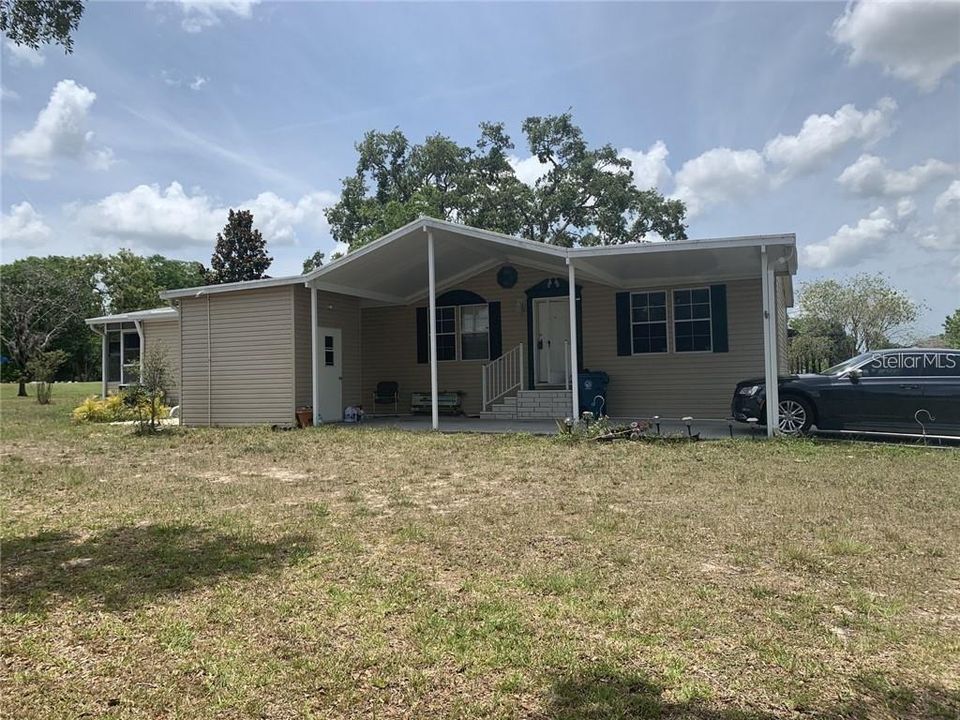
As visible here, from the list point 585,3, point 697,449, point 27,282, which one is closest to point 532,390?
point 697,449

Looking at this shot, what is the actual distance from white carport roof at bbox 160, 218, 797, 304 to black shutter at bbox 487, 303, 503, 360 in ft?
3.25

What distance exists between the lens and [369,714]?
96.1 inches

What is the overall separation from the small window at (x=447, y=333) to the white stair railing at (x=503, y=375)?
1106 millimetres

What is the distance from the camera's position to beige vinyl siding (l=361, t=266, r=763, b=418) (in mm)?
12266

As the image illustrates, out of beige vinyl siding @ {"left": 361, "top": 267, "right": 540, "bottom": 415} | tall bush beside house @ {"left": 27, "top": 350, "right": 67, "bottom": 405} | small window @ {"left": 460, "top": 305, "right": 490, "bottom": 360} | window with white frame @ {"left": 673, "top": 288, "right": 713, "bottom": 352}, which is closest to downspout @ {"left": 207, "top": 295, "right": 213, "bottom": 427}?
beige vinyl siding @ {"left": 361, "top": 267, "right": 540, "bottom": 415}

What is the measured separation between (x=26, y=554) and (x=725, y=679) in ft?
15.1

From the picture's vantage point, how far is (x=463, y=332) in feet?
48.4

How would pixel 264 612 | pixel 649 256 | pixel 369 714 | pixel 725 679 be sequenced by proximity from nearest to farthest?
pixel 369 714 < pixel 725 679 < pixel 264 612 < pixel 649 256

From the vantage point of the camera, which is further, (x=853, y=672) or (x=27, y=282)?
(x=27, y=282)

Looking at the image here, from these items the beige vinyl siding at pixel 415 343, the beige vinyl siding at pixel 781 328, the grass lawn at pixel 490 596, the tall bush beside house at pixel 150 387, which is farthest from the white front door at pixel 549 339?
the tall bush beside house at pixel 150 387

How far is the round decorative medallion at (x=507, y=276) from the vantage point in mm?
14125

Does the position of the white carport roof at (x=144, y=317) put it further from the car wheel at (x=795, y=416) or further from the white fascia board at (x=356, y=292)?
the car wheel at (x=795, y=416)

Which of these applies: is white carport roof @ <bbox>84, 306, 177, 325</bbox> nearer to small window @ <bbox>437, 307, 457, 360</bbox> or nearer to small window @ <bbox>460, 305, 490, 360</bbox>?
small window @ <bbox>437, 307, 457, 360</bbox>

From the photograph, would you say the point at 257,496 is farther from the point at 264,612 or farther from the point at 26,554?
the point at 264,612
